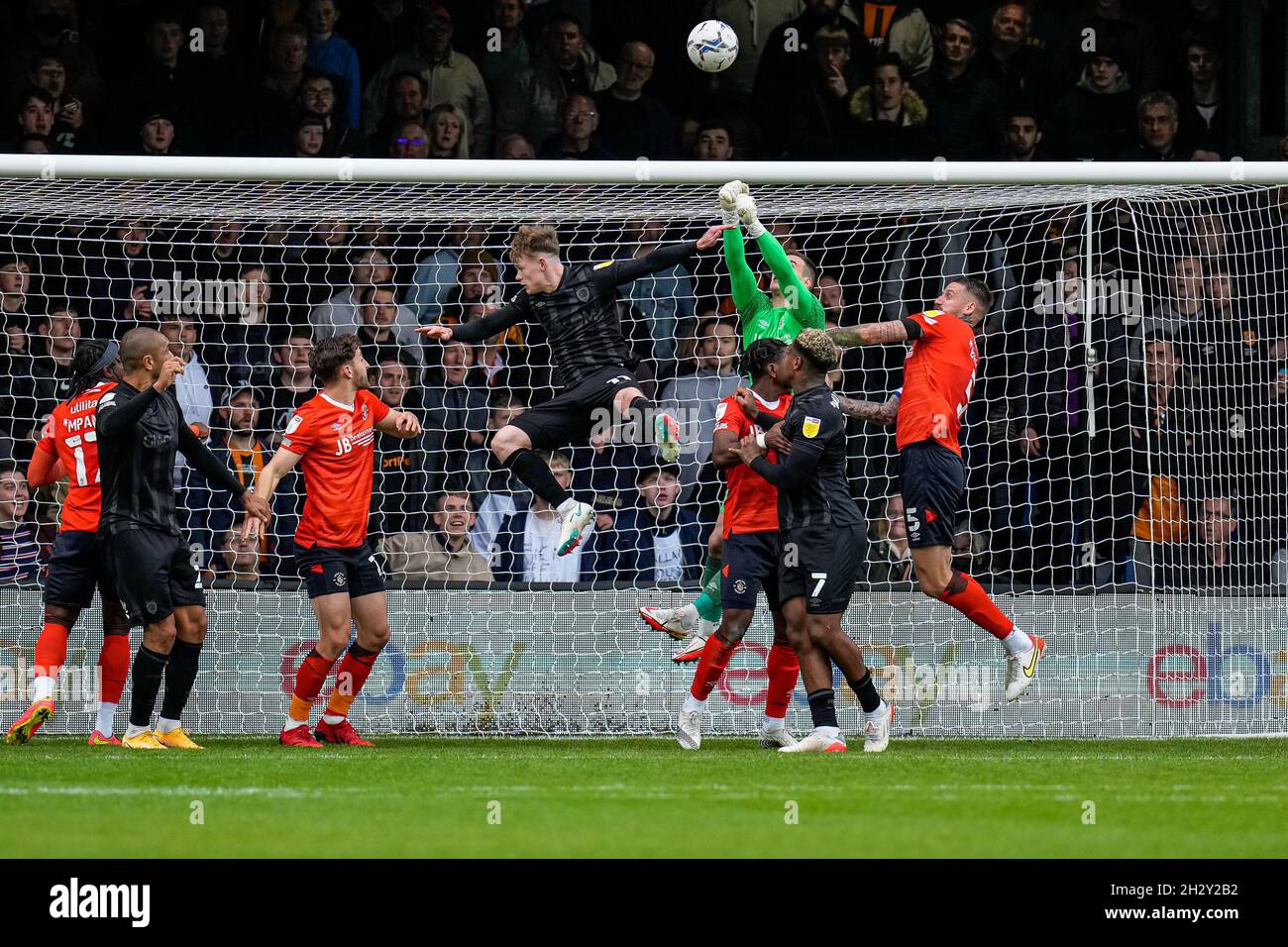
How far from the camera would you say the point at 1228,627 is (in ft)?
35.1

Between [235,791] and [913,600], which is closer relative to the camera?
[235,791]

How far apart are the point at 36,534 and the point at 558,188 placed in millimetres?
4106

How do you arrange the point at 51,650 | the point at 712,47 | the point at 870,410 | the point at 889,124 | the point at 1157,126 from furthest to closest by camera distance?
the point at 889,124
the point at 1157,126
the point at 712,47
the point at 870,410
the point at 51,650

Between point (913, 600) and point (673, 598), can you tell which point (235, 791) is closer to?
point (673, 598)

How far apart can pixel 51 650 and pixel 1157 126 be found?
9.28 metres

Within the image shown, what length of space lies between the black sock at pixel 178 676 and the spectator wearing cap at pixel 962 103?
7589mm

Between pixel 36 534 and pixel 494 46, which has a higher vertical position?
pixel 494 46

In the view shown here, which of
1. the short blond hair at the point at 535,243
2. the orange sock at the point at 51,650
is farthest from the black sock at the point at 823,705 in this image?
the orange sock at the point at 51,650

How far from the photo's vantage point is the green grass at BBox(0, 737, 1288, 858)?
205 inches

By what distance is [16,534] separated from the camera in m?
11.1

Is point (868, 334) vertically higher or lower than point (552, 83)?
lower

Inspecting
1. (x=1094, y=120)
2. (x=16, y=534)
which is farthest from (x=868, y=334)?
(x=1094, y=120)

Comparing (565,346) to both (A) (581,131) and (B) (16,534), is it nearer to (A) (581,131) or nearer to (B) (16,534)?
(B) (16,534)

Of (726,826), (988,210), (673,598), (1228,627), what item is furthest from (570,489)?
(726,826)
